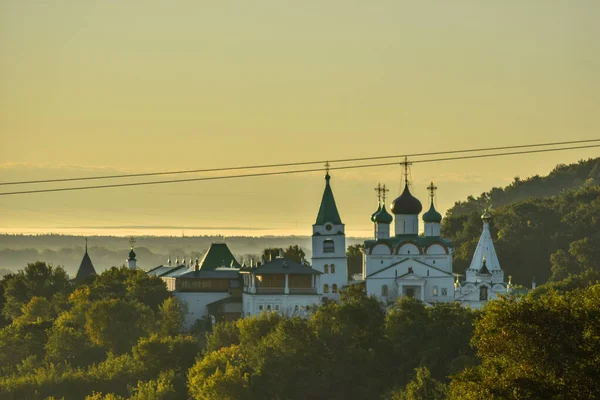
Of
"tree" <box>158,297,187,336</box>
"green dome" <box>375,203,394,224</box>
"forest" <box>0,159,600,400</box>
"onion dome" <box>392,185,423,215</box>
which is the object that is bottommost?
"forest" <box>0,159,600,400</box>

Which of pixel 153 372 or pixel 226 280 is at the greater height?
pixel 226 280

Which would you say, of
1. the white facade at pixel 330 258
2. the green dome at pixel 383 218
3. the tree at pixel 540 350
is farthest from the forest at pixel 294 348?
the green dome at pixel 383 218

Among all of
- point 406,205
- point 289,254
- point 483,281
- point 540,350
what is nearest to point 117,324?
point 406,205

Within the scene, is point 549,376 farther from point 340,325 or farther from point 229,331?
point 229,331

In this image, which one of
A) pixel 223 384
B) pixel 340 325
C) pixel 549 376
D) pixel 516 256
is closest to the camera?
pixel 549 376

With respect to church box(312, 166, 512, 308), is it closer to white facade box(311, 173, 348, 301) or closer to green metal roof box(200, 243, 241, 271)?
white facade box(311, 173, 348, 301)

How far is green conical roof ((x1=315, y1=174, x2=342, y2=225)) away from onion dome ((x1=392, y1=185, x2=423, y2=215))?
5.10 metres

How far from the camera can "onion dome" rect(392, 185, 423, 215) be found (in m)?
92.2

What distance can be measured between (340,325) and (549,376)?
105ft

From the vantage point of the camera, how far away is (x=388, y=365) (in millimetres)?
69875

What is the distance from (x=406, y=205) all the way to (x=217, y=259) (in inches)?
443

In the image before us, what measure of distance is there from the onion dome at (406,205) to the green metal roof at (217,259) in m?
Answer: 10.1

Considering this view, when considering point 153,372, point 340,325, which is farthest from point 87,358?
point 340,325

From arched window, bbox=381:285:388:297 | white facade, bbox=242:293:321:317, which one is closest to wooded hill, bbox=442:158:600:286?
arched window, bbox=381:285:388:297
